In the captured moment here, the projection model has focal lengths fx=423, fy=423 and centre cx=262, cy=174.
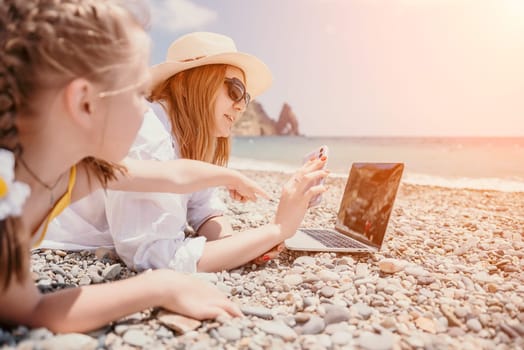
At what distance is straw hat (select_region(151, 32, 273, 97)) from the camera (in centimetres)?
311

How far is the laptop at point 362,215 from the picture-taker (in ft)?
10.2

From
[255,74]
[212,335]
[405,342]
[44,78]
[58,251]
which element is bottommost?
[58,251]

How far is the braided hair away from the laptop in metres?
1.96

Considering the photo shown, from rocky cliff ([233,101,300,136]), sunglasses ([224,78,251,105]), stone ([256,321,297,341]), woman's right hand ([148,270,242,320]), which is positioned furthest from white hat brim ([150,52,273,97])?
rocky cliff ([233,101,300,136])

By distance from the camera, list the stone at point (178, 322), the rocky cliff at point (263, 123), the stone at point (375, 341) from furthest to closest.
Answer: the rocky cliff at point (263, 123)
the stone at point (178, 322)
the stone at point (375, 341)

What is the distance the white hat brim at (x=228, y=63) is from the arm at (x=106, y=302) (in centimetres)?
171

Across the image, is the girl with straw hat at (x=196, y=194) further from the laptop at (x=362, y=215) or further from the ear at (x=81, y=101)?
the ear at (x=81, y=101)

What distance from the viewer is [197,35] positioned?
10.7ft

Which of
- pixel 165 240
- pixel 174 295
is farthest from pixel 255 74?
pixel 174 295

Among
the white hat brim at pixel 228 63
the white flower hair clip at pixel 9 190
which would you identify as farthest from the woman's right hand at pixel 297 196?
the white flower hair clip at pixel 9 190

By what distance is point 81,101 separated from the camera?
5.37 feet

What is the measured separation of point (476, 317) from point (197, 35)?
8.70 feet

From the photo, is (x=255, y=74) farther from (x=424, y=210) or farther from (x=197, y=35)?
(x=424, y=210)

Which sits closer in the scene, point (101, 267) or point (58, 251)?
point (101, 267)
